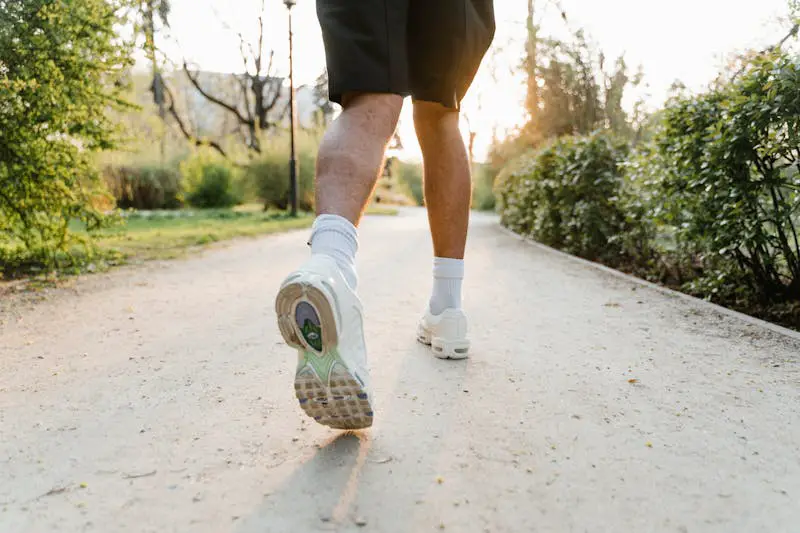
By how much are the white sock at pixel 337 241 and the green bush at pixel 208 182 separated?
16538mm

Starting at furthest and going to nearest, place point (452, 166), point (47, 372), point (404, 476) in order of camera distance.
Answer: point (452, 166), point (47, 372), point (404, 476)

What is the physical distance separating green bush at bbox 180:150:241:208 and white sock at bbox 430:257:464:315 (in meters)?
16.0

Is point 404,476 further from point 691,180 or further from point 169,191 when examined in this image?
point 169,191

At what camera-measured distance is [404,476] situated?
122 cm

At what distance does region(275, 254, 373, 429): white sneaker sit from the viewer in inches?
48.9

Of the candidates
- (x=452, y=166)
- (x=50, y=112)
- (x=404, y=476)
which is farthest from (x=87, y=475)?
(x=50, y=112)

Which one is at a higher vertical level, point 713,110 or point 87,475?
point 713,110

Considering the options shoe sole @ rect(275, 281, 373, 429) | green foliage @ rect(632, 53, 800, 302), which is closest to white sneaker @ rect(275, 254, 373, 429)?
shoe sole @ rect(275, 281, 373, 429)

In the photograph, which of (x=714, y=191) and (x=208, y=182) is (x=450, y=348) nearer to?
(x=714, y=191)

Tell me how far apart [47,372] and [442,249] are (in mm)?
1337

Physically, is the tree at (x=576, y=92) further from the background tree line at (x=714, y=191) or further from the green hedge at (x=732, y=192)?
the green hedge at (x=732, y=192)

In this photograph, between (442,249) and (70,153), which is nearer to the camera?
(442,249)

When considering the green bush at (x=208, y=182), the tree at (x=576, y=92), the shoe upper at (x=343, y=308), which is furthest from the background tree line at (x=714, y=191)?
the green bush at (x=208, y=182)

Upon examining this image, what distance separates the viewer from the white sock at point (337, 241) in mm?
1396
